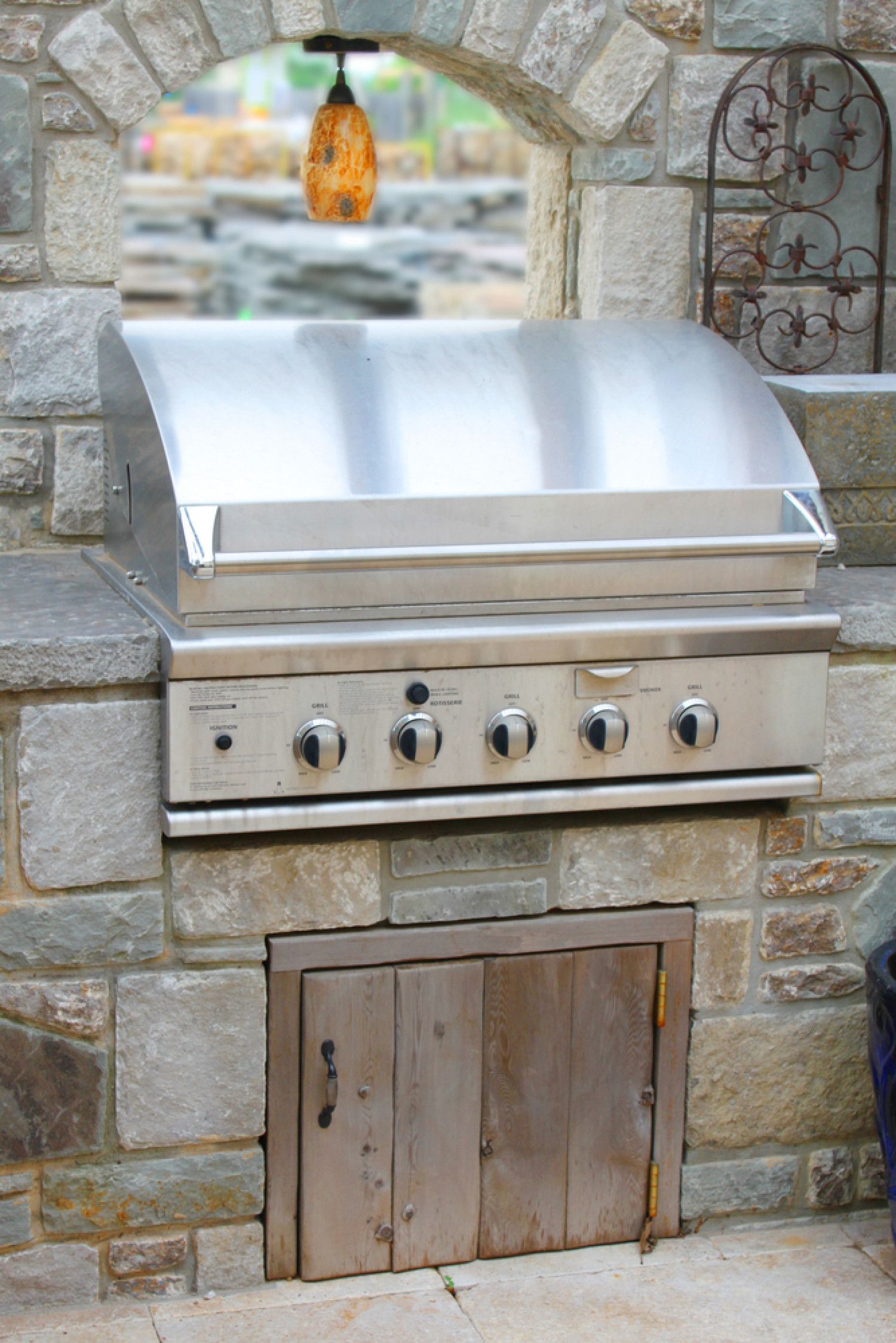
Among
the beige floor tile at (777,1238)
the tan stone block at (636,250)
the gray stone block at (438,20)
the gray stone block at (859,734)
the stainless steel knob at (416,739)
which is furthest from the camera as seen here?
the tan stone block at (636,250)

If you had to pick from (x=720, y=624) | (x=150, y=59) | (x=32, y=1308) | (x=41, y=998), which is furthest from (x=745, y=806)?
(x=150, y=59)

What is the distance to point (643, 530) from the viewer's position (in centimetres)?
267

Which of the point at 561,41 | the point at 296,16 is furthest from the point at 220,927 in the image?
the point at 561,41

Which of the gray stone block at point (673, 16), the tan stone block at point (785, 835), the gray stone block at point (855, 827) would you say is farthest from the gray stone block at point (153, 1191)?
the gray stone block at point (673, 16)

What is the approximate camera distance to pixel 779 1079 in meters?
3.02

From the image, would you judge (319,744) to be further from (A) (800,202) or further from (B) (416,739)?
(A) (800,202)

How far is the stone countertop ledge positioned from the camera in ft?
8.12

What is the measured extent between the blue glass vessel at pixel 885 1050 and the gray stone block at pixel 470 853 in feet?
1.98

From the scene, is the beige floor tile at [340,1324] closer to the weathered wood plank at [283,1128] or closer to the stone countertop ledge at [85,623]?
the weathered wood plank at [283,1128]

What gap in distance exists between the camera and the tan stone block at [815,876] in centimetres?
294

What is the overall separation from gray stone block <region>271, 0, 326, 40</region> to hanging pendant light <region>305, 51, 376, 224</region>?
0.12m

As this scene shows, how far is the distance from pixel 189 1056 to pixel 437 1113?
0.45m

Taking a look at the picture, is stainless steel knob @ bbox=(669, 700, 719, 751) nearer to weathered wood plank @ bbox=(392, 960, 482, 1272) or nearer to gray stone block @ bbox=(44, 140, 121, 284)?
weathered wood plank @ bbox=(392, 960, 482, 1272)

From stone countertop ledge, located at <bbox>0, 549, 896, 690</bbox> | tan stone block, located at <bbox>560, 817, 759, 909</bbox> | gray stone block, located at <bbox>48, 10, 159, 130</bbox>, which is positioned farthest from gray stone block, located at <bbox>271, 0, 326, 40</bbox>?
tan stone block, located at <bbox>560, 817, 759, 909</bbox>
